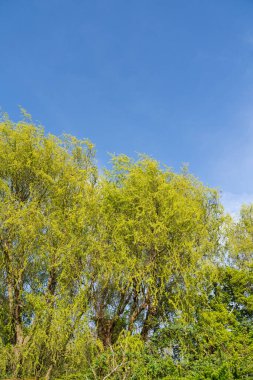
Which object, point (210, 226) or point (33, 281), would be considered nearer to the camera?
point (33, 281)

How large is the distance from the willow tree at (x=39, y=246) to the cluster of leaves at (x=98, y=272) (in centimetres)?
4

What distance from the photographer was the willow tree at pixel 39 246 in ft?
34.8

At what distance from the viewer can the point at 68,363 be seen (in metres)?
10.9

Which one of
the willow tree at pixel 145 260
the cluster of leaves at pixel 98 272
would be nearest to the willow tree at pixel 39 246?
the cluster of leaves at pixel 98 272

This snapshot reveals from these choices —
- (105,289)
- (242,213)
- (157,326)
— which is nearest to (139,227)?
(105,289)

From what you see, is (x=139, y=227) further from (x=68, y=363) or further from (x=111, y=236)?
(x=68, y=363)

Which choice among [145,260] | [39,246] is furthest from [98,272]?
[39,246]

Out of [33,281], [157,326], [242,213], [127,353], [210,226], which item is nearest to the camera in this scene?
[127,353]

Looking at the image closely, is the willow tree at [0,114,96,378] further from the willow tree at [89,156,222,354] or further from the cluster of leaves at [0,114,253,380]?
the willow tree at [89,156,222,354]

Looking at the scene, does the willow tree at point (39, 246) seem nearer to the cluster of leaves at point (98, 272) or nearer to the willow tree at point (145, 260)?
the cluster of leaves at point (98, 272)

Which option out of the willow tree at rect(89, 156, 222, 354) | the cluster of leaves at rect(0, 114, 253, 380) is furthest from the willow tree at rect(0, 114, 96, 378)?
the willow tree at rect(89, 156, 222, 354)

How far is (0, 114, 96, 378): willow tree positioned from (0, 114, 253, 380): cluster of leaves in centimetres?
4

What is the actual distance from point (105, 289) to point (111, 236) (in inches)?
71.4

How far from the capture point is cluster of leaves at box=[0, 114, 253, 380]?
1074cm
